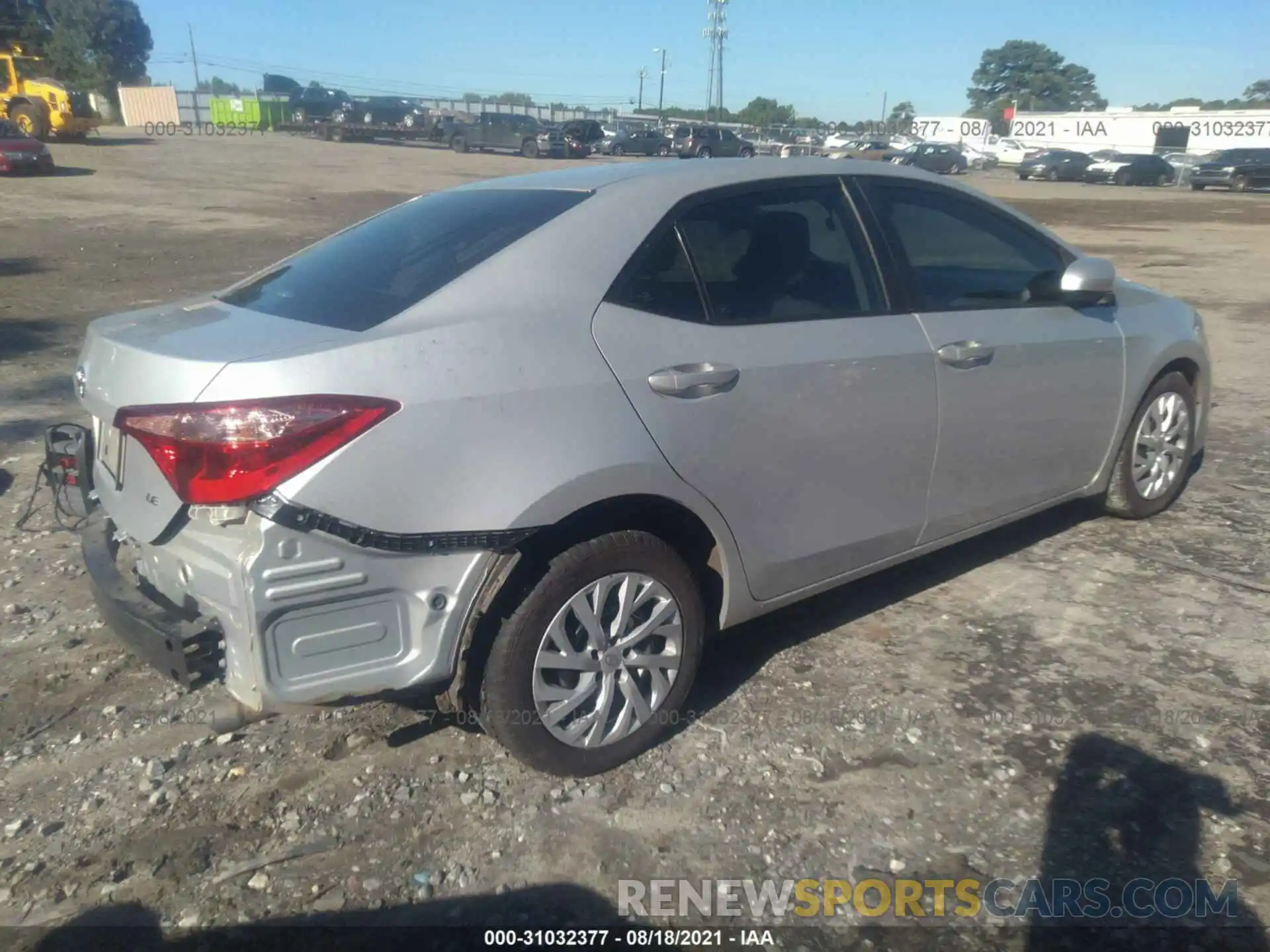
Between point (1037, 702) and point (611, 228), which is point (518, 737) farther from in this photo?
point (1037, 702)

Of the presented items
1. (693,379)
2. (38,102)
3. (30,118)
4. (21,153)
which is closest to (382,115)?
(38,102)

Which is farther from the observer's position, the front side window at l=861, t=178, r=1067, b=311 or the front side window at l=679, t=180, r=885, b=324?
the front side window at l=861, t=178, r=1067, b=311

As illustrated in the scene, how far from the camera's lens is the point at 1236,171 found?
37.9 m

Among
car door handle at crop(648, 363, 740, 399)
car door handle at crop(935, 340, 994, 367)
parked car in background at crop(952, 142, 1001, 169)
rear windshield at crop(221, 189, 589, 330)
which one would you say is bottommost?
parked car in background at crop(952, 142, 1001, 169)

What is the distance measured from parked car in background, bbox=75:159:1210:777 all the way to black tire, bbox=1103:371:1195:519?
88 centimetres

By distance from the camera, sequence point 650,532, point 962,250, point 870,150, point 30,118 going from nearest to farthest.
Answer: point 650,532 < point 962,250 < point 30,118 < point 870,150

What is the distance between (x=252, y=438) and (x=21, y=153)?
2947 centimetres

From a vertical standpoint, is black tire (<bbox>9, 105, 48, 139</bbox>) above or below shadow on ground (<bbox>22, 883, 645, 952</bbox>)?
above

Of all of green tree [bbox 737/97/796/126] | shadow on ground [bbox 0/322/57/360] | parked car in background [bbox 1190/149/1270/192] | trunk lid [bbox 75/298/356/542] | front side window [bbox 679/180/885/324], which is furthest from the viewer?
green tree [bbox 737/97/796/126]

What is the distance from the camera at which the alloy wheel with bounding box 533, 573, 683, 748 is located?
296cm

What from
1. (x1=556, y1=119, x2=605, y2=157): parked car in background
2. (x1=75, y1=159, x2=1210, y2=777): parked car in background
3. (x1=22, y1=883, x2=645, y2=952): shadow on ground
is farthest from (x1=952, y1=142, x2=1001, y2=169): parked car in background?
(x1=22, y1=883, x2=645, y2=952): shadow on ground

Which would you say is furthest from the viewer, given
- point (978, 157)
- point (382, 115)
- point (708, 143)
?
point (978, 157)

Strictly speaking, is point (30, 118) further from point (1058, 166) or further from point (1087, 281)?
point (1087, 281)

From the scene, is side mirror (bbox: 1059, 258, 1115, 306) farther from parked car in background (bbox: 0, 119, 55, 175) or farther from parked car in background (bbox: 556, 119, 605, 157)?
parked car in background (bbox: 556, 119, 605, 157)
